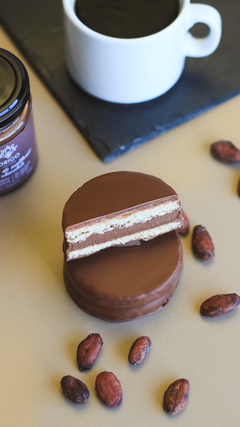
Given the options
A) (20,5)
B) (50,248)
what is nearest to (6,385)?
(50,248)

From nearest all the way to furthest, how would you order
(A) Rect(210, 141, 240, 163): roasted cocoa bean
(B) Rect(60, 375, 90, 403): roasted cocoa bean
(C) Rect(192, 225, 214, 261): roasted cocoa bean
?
(B) Rect(60, 375, 90, 403): roasted cocoa bean → (C) Rect(192, 225, 214, 261): roasted cocoa bean → (A) Rect(210, 141, 240, 163): roasted cocoa bean

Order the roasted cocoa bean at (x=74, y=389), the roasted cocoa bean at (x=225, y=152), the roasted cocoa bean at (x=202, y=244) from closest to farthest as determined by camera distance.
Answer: the roasted cocoa bean at (x=74, y=389)
the roasted cocoa bean at (x=202, y=244)
the roasted cocoa bean at (x=225, y=152)

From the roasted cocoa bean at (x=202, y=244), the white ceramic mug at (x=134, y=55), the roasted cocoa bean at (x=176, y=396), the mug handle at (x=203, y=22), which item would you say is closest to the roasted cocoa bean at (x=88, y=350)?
the roasted cocoa bean at (x=176, y=396)

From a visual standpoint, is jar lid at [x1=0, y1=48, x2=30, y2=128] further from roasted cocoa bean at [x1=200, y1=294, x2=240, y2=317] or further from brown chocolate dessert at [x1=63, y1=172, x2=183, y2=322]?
roasted cocoa bean at [x1=200, y1=294, x2=240, y2=317]

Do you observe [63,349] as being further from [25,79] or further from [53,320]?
[25,79]

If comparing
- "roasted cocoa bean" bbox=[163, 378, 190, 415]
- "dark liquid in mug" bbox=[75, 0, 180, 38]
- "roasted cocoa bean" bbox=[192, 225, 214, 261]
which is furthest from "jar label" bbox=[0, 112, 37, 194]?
"roasted cocoa bean" bbox=[163, 378, 190, 415]

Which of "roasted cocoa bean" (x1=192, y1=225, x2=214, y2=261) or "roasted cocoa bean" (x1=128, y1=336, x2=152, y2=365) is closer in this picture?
"roasted cocoa bean" (x1=128, y1=336, x2=152, y2=365)

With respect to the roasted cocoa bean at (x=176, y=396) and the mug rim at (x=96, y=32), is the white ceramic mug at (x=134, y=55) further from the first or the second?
the roasted cocoa bean at (x=176, y=396)
